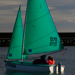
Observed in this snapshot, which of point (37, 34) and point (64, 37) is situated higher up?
point (64, 37)

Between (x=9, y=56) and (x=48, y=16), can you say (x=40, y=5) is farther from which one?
(x=9, y=56)

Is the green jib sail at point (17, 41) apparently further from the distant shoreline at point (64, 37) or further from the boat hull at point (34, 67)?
the distant shoreline at point (64, 37)

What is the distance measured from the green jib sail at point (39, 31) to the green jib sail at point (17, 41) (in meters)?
2.05

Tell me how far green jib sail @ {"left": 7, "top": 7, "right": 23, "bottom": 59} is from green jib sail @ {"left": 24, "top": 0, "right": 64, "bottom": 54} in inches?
80.9

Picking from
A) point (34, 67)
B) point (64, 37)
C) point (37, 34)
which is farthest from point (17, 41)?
point (64, 37)

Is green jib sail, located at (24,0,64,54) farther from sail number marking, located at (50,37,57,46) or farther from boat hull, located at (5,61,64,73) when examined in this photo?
boat hull, located at (5,61,64,73)

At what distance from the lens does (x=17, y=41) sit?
87.4ft

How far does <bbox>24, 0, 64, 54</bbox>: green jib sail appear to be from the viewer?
968 inches

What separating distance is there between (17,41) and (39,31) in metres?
2.78

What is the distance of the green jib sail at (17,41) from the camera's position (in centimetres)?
2628

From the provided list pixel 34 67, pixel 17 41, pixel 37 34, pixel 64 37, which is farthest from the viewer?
pixel 64 37

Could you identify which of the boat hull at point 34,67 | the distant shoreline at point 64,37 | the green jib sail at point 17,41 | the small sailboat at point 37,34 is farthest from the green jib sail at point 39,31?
the distant shoreline at point 64,37

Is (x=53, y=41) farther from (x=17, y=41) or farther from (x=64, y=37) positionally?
(x=64, y=37)

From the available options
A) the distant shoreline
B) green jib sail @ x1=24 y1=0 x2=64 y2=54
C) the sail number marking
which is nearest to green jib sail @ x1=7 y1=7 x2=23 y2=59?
green jib sail @ x1=24 y1=0 x2=64 y2=54
